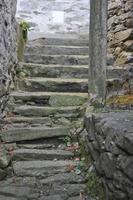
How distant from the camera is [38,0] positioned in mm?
9148

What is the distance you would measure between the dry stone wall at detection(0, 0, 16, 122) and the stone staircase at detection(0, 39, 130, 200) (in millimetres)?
226

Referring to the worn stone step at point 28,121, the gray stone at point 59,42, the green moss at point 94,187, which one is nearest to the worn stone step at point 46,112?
the worn stone step at point 28,121

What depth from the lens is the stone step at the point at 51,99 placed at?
527 centimetres

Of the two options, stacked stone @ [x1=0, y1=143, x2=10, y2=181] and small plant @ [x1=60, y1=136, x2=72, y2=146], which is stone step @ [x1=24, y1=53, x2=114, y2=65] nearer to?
small plant @ [x1=60, y1=136, x2=72, y2=146]

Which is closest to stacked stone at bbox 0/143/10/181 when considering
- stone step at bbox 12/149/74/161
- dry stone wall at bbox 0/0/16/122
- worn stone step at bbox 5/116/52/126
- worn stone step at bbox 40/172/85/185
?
stone step at bbox 12/149/74/161

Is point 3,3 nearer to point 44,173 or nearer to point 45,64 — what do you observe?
point 45,64

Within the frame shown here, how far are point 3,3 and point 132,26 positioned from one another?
244 cm

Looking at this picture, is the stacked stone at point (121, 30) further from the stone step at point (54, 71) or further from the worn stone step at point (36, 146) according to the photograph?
the worn stone step at point (36, 146)

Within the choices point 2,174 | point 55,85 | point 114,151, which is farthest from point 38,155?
point 55,85

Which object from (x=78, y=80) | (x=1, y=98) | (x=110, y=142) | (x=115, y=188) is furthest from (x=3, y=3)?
(x=115, y=188)

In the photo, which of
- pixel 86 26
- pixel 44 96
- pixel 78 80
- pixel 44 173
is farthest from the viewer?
pixel 86 26

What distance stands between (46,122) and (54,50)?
2091 millimetres

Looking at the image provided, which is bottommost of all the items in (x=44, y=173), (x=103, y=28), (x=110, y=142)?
(x=44, y=173)

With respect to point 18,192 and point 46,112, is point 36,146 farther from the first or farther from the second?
point 18,192
